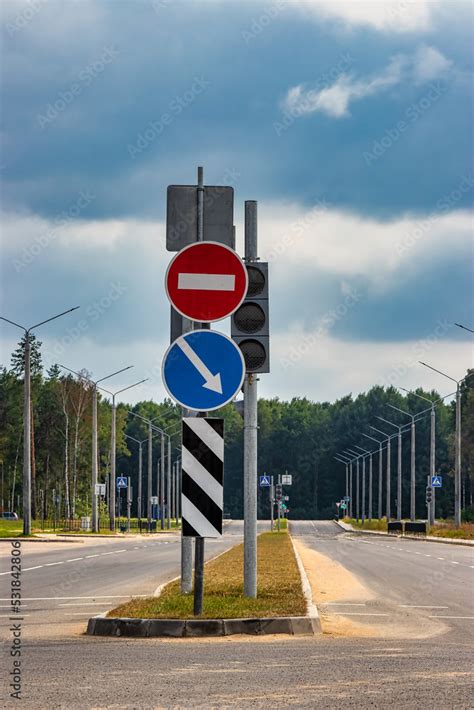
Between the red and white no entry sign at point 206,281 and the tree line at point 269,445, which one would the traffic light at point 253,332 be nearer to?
the red and white no entry sign at point 206,281

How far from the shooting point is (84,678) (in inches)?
347

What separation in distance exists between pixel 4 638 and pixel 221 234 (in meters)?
5.32

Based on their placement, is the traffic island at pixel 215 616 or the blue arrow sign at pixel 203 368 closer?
the blue arrow sign at pixel 203 368

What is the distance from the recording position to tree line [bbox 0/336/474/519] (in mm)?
136750

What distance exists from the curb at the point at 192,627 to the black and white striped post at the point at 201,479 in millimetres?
527

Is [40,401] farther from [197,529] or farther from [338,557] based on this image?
[197,529]

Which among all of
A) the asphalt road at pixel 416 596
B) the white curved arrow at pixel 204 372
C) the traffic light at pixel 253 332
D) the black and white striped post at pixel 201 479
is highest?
the traffic light at pixel 253 332

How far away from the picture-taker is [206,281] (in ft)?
39.3

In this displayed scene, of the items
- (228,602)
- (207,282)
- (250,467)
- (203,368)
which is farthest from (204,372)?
(250,467)

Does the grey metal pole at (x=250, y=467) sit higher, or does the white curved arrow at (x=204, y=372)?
the white curved arrow at (x=204, y=372)

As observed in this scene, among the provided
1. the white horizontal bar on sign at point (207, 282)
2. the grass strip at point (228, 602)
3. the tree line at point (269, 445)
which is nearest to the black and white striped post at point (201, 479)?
the grass strip at point (228, 602)

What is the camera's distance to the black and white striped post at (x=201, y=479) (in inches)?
471

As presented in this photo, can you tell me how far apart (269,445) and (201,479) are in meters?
179

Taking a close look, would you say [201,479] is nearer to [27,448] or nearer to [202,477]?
[202,477]
